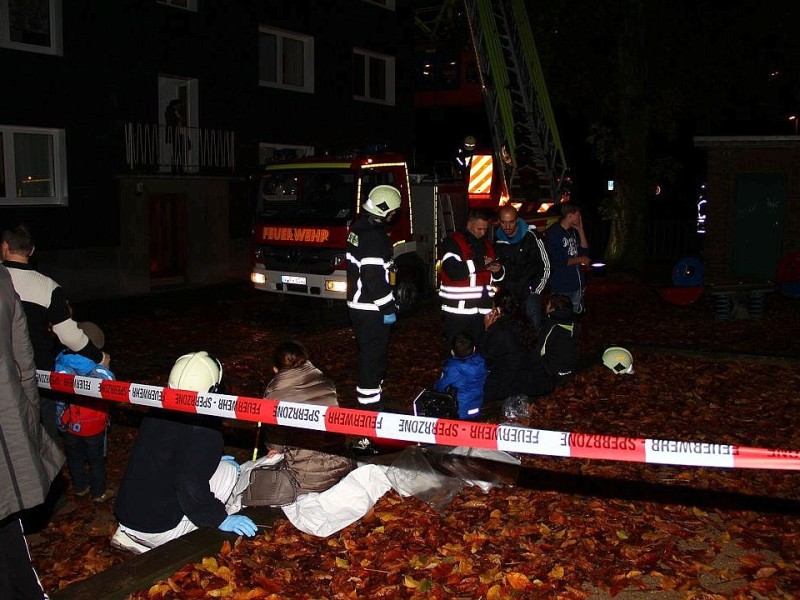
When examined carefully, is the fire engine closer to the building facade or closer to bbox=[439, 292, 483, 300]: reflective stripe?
the building facade

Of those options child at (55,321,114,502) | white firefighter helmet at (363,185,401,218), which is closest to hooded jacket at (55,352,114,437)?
child at (55,321,114,502)

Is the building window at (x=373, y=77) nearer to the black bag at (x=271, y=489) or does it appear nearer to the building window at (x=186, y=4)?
the building window at (x=186, y=4)

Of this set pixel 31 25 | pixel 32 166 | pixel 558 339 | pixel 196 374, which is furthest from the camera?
pixel 32 166

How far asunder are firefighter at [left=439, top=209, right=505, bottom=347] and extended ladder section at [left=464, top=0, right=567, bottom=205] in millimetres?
7897

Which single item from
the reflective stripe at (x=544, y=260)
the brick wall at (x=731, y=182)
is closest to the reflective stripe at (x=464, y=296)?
the reflective stripe at (x=544, y=260)

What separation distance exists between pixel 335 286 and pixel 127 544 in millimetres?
7961

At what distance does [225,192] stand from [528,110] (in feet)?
26.0

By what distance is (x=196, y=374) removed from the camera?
14.9 feet

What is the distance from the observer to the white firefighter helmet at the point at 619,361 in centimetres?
891

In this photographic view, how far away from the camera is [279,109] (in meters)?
21.8

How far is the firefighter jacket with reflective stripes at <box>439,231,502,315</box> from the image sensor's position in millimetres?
7684

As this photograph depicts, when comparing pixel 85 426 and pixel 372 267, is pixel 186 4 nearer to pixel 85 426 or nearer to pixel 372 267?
pixel 372 267

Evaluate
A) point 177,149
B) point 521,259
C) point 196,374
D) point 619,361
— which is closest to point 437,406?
point 196,374

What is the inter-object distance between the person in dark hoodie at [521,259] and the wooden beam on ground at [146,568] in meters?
5.50
